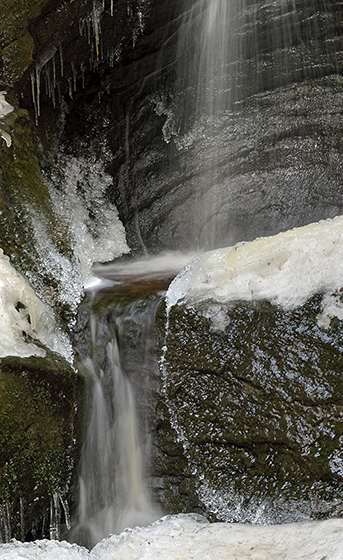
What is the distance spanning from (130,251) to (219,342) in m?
2.73

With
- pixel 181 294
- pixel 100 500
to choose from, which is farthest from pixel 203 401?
pixel 100 500

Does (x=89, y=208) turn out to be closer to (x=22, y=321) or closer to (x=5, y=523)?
(x=22, y=321)

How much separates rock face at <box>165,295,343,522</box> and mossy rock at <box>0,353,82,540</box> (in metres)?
0.75

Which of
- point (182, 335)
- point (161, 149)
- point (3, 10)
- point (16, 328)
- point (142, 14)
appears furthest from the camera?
point (161, 149)

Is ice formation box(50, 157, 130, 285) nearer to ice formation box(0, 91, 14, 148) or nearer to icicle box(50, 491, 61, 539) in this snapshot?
ice formation box(0, 91, 14, 148)

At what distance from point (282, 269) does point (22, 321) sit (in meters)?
1.81

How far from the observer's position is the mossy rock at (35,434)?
3191 mm

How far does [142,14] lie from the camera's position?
5625 mm

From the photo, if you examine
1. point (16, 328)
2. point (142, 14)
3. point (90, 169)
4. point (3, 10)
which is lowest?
point (16, 328)

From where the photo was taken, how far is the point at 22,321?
11.8 feet

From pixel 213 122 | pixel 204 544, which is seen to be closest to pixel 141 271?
pixel 213 122

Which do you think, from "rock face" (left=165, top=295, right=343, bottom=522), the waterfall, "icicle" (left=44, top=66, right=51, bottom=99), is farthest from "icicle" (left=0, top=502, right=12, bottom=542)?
"icicle" (left=44, top=66, right=51, bottom=99)

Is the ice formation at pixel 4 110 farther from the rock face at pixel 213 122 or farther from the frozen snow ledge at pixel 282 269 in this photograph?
the frozen snow ledge at pixel 282 269

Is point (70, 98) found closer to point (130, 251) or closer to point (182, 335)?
point (130, 251)
